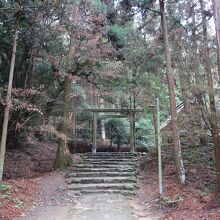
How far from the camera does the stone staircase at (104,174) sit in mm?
9460

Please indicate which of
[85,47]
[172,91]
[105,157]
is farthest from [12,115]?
[172,91]

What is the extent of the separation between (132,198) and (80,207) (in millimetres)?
1940

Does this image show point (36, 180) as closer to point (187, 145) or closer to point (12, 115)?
point (12, 115)

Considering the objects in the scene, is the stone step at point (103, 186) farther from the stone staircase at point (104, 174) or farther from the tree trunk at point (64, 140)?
the tree trunk at point (64, 140)

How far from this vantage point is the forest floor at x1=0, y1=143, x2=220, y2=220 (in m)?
6.39

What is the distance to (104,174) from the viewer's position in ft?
36.4

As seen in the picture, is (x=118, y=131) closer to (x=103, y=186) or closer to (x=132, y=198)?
(x=103, y=186)

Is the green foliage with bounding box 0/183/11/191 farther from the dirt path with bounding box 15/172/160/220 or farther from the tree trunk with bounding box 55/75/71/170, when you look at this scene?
the tree trunk with bounding box 55/75/71/170

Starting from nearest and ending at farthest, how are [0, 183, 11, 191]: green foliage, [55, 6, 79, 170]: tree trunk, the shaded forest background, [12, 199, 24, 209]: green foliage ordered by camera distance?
[12, 199, 24, 209]: green foliage → [0, 183, 11, 191]: green foliage → the shaded forest background → [55, 6, 79, 170]: tree trunk

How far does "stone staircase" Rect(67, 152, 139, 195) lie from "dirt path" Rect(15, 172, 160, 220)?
0.60 metres

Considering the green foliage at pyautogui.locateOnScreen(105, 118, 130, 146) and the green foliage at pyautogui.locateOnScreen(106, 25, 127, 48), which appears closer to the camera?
the green foliage at pyautogui.locateOnScreen(106, 25, 127, 48)

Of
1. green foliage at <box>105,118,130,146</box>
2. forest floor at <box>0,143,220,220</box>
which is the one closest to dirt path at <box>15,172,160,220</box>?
forest floor at <box>0,143,220,220</box>

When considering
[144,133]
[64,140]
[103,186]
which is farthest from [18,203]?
[144,133]

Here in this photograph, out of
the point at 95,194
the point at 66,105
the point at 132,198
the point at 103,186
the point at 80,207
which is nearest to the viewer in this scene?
the point at 80,207
